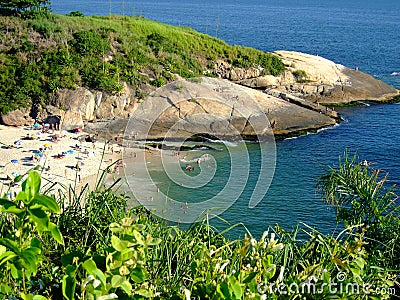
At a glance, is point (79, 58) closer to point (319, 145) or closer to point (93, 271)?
point (319, 145)

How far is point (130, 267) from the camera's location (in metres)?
2.57

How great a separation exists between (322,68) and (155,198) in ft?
77.9

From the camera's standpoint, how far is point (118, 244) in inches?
96.7

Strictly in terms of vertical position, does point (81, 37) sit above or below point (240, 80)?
above

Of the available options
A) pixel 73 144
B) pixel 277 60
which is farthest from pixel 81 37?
pixel 277 60

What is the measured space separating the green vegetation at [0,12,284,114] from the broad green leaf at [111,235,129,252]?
25319 millimetres

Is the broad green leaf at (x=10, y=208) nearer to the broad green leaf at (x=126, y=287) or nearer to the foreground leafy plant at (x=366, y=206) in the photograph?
the broad green leaf at (x=126, y=287)

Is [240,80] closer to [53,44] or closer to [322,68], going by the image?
[322,68]

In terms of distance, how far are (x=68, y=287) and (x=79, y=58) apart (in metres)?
28.7

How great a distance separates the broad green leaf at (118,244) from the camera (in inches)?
96.1

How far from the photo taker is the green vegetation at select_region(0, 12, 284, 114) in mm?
27578

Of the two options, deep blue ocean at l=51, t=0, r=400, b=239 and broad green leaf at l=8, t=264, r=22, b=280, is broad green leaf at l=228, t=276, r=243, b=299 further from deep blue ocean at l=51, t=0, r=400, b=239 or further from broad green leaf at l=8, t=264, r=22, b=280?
deep blue ocean at l=51, t=0, r=400, b=239

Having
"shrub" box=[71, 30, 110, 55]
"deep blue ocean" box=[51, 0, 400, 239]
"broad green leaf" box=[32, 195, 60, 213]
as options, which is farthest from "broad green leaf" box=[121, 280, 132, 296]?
"shrub" box=[71, 30, 110, 55]

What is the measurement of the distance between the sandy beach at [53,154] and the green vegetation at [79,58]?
3.08 m
